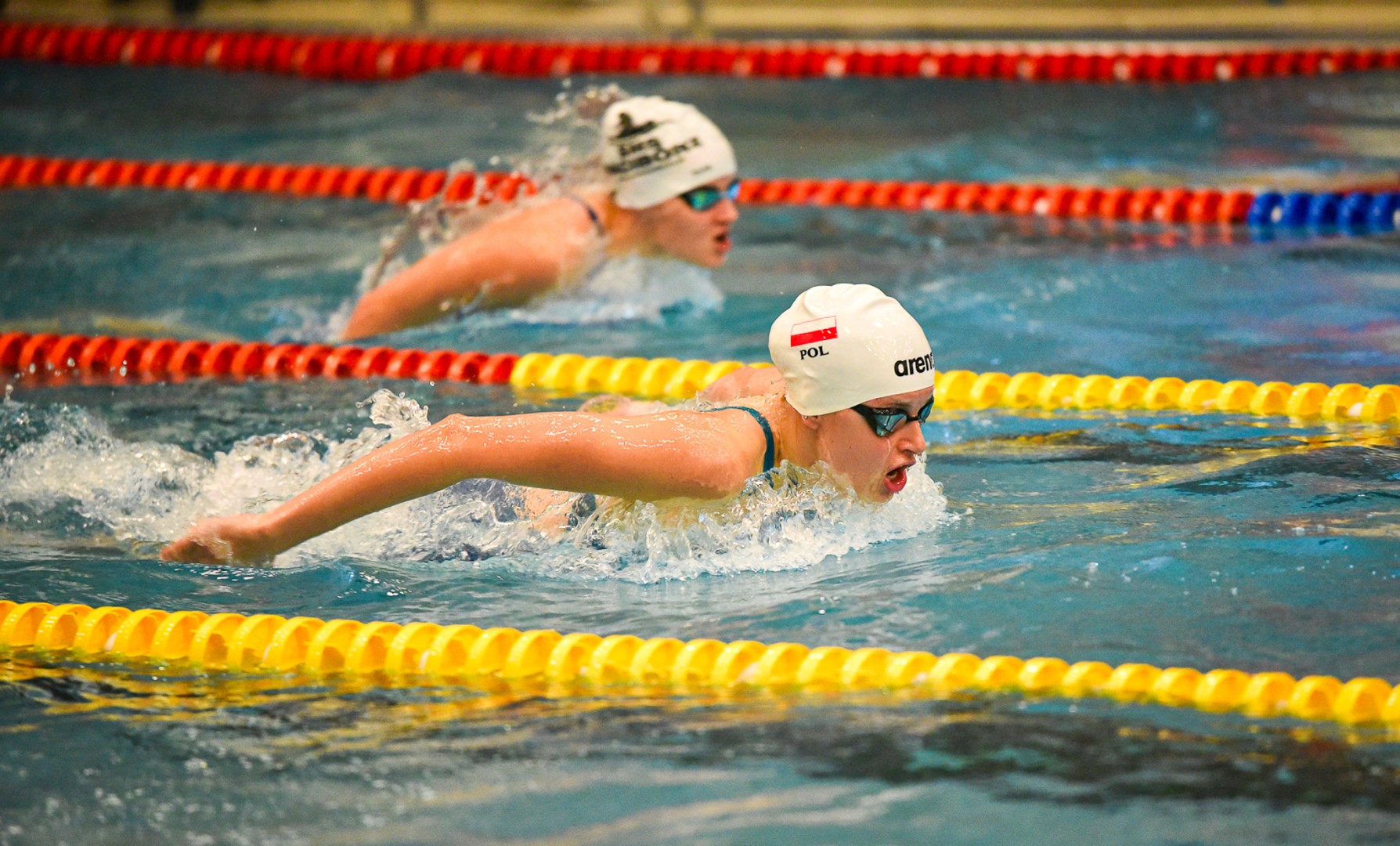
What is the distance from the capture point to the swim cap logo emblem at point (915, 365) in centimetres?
329

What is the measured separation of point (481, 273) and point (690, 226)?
0.68m

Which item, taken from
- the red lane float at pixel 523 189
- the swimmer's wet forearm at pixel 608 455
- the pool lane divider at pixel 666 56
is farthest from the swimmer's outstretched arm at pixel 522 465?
the pool lane divider at pixel 666 56

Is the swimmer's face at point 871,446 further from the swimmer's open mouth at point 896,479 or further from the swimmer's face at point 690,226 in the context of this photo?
the swimmer's face at point 690,226

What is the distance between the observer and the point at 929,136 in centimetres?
742

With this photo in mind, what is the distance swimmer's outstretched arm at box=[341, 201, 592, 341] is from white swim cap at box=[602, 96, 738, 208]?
0.22 metres

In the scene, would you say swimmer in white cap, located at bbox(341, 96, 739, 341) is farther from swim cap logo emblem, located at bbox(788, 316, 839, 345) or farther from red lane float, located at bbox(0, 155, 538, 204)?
swim cap logo emblem, located at bbox(788, 316, 839, 345)

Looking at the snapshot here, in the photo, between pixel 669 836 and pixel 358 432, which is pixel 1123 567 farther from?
pixel 358 432

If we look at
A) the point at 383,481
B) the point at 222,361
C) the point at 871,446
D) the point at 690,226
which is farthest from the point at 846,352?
the point at 222,361

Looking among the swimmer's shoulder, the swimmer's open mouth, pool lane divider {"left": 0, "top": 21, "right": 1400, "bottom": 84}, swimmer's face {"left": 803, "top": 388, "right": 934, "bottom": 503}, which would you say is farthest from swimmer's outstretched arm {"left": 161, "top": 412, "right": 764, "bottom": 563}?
pool lane divider {"left": 0, "top": 21, "right": 1400, "bottom": 84}

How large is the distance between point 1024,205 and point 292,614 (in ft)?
13.2

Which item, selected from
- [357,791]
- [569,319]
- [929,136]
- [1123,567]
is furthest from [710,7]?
[357,791]

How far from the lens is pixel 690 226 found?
5273 millimetres

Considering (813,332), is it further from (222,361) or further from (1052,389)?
(222,361)

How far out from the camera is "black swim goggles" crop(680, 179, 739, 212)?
5254mm
